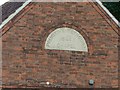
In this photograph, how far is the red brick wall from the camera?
12.2 metres

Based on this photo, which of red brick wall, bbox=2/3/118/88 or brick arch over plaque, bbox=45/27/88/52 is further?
brick arch over plaque, bbox=45/27/88/52

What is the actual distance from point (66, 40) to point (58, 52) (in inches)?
22.7

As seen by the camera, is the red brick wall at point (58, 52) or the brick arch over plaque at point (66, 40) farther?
the brick arch over plaque at point (66, 40)

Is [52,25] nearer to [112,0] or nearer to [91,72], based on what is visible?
[91,72]

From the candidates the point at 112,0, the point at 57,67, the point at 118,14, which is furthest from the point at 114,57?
the point at 112,0

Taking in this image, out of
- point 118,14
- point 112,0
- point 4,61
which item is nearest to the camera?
point 4,61

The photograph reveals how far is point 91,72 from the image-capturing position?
12.4 m

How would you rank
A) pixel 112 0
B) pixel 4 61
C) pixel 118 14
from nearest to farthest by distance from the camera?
1. pixel 4 61
2. pixel 118 14
3. pixel 112 0

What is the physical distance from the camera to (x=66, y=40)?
12570 millimetres

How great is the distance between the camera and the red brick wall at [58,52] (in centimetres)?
1224

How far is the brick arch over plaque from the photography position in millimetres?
12484

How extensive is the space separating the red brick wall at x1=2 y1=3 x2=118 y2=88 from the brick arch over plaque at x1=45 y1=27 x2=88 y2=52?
147 millimetres

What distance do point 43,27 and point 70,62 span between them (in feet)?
5.58

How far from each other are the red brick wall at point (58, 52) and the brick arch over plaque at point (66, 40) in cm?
15
